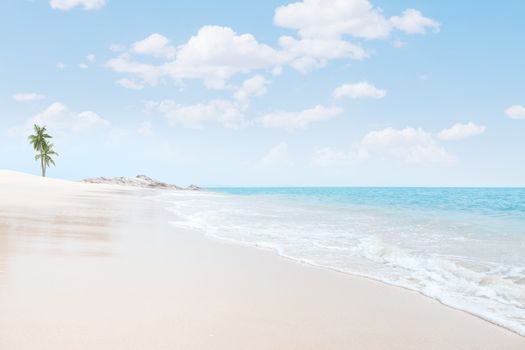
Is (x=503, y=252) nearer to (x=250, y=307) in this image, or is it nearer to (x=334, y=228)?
(x=334, y=228)

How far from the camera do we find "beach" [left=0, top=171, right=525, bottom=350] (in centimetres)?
462

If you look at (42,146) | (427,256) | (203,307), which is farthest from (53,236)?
(42,146)

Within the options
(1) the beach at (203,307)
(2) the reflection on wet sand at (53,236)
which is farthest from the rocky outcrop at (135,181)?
(1) the beach at (203,307)

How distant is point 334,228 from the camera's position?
57.6 feet

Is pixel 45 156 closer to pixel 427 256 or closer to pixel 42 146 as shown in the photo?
pixel 42 146

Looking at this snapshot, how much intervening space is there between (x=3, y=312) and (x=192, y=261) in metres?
4.35

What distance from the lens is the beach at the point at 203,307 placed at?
4625 millimetres

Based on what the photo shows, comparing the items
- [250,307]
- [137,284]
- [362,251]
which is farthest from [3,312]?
[362,251]

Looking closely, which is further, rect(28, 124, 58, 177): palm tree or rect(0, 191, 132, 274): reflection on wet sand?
rect(28, 124, 58, 177): palm tree

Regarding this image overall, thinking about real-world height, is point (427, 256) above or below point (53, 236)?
below

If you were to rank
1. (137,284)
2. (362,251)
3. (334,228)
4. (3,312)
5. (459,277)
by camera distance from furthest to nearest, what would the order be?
(334,228), (362,251), (459,277), (137,284), (3,312)

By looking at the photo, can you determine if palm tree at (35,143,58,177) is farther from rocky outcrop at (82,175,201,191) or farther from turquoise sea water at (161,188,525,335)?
turquoise sea water at (161,188,525,335)

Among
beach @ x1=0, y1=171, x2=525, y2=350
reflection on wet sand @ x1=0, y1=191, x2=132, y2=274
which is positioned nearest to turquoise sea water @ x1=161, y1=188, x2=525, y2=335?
beach @ x1=0, y1=171, x2=525, y2=350

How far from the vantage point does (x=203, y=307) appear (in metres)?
5.77
